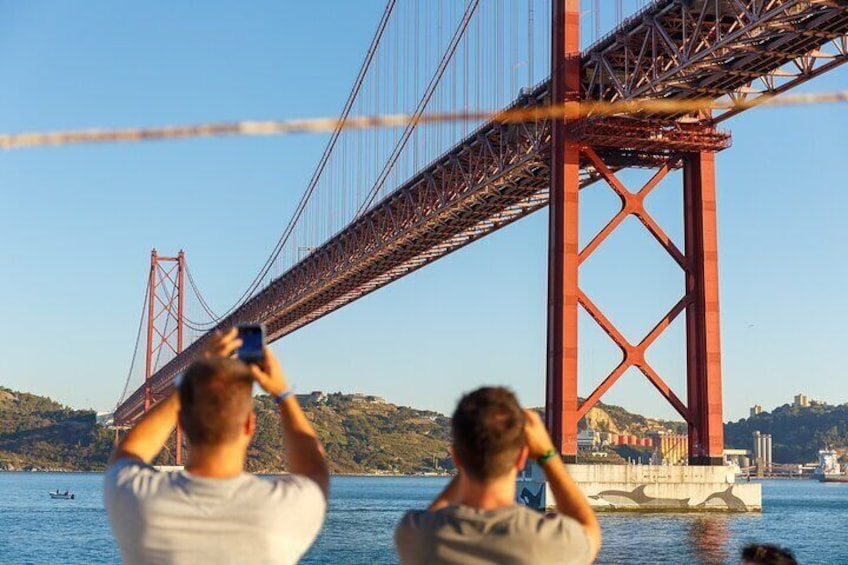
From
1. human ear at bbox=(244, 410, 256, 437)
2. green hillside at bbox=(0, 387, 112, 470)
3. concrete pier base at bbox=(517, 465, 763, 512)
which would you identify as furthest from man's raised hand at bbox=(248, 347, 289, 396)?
green hillside at bbox=(0, 387, 112, 470)

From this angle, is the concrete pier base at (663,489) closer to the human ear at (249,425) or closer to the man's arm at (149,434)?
the man's arm at (149,434)

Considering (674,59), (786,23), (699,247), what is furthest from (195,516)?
(699,247)

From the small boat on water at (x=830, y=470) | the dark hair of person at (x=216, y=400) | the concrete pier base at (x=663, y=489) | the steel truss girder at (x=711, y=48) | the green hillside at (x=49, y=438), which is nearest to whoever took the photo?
the dark hair of person at (x=216, y=400)

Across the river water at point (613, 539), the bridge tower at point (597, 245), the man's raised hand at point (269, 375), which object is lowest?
the river water at point (613, 539)

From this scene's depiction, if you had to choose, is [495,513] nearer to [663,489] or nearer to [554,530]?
[554,530]

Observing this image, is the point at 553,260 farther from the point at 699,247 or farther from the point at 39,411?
the point at 39,411

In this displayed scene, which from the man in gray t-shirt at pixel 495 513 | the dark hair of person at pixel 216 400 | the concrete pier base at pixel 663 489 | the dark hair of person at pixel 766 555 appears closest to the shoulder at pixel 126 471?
the dark hair of person at pixel 216 400

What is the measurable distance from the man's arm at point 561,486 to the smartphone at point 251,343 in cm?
55

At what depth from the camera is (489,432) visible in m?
2.77

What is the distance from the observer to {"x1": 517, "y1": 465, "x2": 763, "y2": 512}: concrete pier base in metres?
30.5

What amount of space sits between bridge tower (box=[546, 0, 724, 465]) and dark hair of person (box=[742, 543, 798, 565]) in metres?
26.9

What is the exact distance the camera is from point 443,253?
47.5m

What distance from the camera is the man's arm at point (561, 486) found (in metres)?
2.86

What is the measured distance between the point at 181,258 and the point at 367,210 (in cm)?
4875
